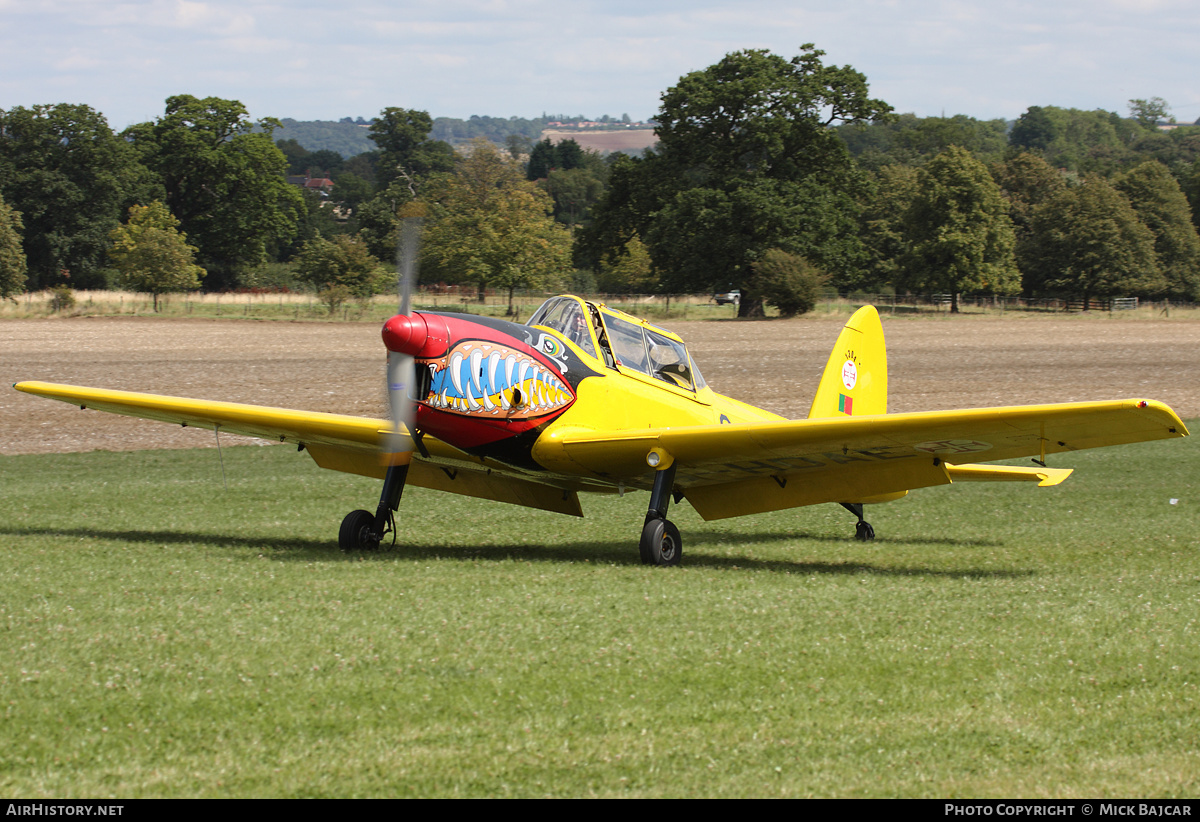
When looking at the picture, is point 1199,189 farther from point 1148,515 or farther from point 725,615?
point 725,615

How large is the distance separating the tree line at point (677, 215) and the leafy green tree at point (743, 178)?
0.15 m

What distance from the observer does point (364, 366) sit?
38031mm

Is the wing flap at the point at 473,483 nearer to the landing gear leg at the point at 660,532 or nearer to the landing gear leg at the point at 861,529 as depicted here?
the landing gear leg at the point at 660,532

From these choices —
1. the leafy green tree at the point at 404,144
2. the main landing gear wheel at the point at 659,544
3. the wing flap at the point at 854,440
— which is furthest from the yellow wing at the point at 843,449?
the leafy green tree at the point at 404,144

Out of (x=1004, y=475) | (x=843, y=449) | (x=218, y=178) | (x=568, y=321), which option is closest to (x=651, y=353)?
(x=568, y=321)

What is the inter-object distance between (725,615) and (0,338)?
45604 millimetres

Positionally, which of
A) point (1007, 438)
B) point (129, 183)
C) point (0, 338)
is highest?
point (129, 183)

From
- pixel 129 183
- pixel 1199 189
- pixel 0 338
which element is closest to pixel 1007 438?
pixel 0 338

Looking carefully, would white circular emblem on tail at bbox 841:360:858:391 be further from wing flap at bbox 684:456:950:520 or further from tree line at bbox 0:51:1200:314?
tree line at bbox 0:51:1200:314

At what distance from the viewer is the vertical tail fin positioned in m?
13.4

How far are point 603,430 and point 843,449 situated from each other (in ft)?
7.61

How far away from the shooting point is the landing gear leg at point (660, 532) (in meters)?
10.3

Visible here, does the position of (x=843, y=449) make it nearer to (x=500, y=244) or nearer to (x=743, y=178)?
(x=500, y=244)

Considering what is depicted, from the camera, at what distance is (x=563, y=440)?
10.2m
